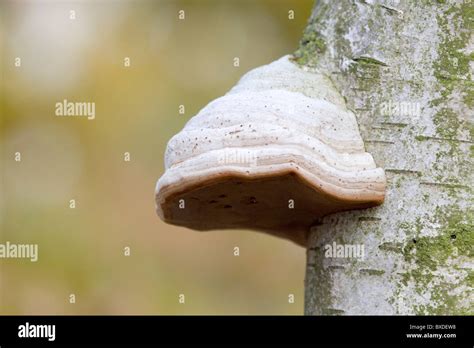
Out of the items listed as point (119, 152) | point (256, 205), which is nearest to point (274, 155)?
point (256, 205)

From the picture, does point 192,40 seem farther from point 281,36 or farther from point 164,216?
point 164,216

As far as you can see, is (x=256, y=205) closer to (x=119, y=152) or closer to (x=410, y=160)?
(x=410, y=160)

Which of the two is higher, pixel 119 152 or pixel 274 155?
pixel 119 152

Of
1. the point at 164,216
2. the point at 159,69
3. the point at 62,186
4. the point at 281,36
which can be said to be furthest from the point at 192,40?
the point at 164,216

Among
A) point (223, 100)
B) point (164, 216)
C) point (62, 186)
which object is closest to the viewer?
point (223, 100)

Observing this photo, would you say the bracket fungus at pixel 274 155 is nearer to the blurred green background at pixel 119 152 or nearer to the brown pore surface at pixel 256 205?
the brown pore surface at pixel 256 205

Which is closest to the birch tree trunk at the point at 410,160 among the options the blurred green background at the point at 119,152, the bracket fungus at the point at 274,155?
the bracket fungus at the point at 274,155
